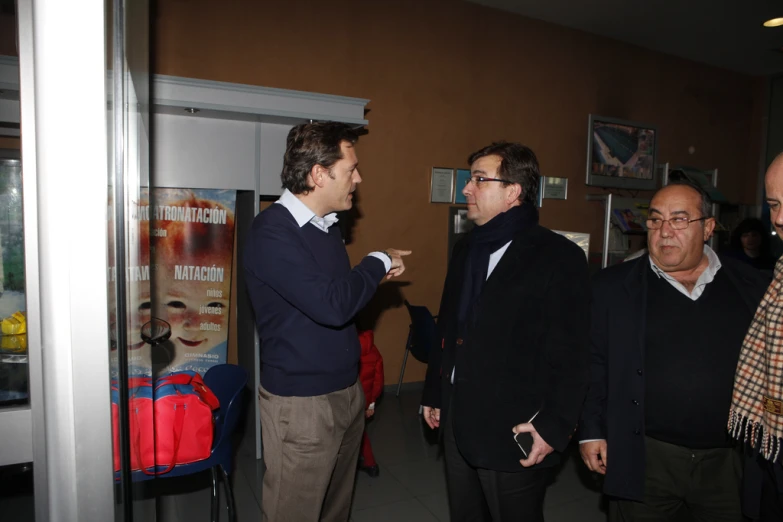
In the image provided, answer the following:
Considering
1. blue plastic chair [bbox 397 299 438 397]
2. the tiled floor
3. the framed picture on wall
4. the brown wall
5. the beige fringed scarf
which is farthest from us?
the framed picture on wall

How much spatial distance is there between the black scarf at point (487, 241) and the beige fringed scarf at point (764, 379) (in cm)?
71

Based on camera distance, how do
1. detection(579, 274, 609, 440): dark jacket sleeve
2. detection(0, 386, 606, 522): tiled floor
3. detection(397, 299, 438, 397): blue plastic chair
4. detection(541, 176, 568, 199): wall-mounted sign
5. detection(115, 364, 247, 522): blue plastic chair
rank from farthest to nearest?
detection(541, 176, 568, 199): wall-mounted sign
detection(397, 299, 438, 397): blue plastic chair
detection(0, 386, 606, 522): tiled floor
detection(115, 364, 247, 522): blue plastic chair
detection(579, 274, 609, 440): dark jacket sleeve

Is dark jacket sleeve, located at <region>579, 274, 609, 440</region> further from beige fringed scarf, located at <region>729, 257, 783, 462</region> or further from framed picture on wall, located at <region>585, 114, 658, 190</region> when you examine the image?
framed picture on wall, located at <region>585, 114, 658, 190</region>

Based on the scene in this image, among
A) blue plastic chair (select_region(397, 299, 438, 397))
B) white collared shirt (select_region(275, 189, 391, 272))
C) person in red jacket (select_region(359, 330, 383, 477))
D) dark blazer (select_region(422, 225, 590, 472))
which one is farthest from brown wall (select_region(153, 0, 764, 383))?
dark blazer (select_region(422, 225, 590, 472))

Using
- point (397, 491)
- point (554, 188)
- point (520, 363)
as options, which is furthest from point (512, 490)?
point (554, 188)

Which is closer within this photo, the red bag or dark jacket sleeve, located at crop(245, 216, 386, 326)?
dark jacket sleeve, located at crop(245, 216, 386, 326)

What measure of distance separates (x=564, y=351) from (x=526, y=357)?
117 millimetres

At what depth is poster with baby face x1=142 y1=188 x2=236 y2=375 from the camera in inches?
126

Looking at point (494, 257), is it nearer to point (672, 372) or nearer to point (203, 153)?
point (672, 372)

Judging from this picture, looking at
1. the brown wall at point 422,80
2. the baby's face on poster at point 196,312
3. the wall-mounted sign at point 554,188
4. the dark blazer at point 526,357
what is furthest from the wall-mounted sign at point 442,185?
the dark blazer at point 526,357

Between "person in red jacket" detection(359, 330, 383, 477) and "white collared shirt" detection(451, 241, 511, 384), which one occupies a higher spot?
"white collared shirt" detection(451, 241, 511, 384)

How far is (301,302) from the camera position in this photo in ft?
5.00

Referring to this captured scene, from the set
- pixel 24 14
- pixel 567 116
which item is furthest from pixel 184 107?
pixel 567 116

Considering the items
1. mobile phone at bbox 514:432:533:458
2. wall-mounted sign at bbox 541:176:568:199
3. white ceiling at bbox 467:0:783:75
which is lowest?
mobile phone at bbox 514:432:533:458
